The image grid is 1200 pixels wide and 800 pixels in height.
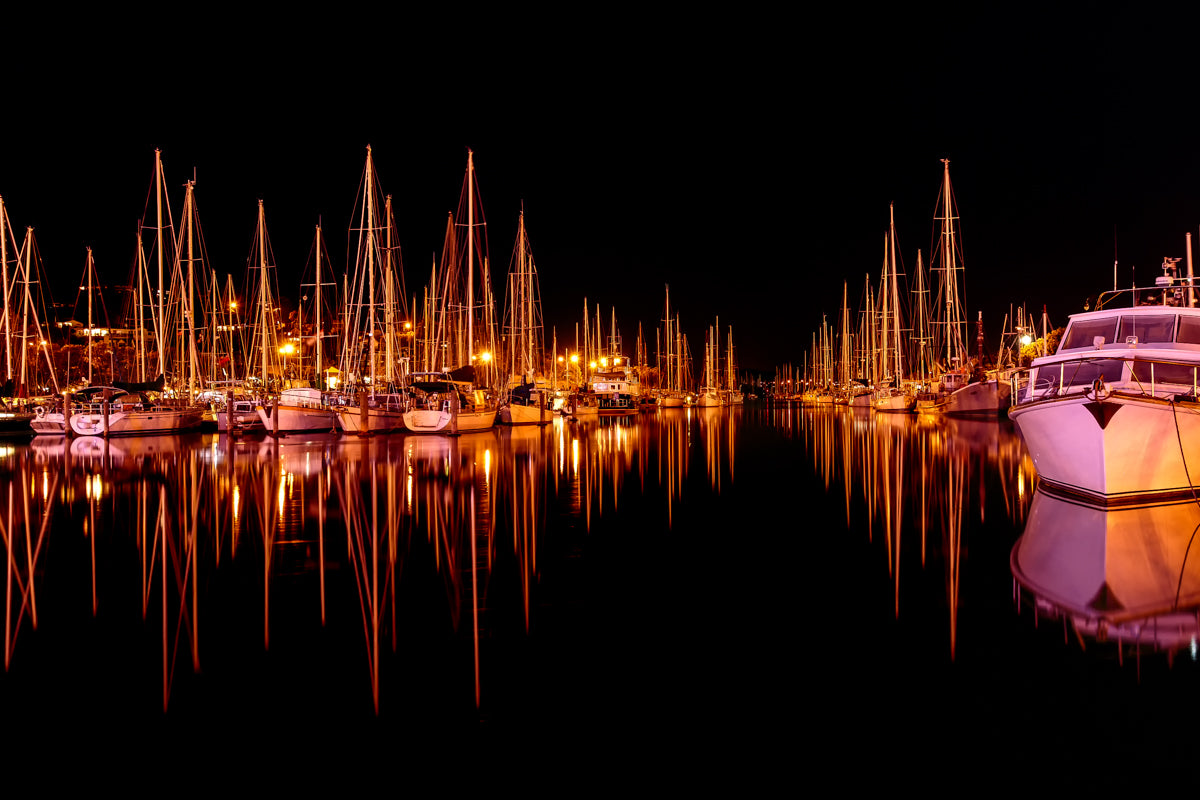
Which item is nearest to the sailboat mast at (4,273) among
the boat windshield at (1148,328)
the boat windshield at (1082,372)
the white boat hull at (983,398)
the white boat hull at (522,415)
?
the white boat hull at (522,415)

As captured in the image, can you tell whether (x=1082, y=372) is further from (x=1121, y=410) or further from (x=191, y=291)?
(x=191, y=291)

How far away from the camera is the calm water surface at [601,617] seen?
19.6ft

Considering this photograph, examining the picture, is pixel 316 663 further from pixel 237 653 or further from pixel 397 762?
pixel 397 762

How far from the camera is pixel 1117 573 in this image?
9.94 metres

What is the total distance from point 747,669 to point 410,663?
2.60m

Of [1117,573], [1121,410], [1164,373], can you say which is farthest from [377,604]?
[1164,373]

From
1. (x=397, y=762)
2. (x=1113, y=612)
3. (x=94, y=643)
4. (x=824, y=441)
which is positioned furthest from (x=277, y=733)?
(x=824, y=441)

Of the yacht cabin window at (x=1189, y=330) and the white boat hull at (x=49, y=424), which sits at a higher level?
the yacht cabin window at (x=1189, y=330)

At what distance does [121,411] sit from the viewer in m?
42.7

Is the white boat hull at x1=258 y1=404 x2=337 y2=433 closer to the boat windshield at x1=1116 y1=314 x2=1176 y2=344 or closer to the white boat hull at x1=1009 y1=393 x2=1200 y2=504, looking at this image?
the boat windshield at x1=1116 y1=314 x2=1176 y2=344

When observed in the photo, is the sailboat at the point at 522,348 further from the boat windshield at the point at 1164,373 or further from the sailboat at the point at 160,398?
the boat windshield at the point at 1164,373

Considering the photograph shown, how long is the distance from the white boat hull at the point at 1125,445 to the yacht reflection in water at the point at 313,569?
6.79m

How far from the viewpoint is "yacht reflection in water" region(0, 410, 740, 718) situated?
6770 millimetres

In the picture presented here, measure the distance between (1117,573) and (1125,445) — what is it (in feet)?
18.6
